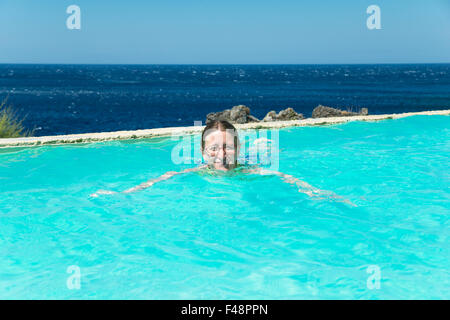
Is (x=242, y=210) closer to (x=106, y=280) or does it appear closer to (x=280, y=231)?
(x=280, y=231)

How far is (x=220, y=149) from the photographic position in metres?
6.40

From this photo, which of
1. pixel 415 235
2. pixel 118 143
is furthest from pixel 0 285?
pixel 118 143

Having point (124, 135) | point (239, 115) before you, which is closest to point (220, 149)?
point (124, 135)

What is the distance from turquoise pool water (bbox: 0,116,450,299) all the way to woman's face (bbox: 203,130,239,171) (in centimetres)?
41

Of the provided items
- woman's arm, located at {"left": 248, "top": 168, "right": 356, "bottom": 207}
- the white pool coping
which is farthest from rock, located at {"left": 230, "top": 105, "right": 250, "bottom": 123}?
woman's arm, located at {"left": 248, "top": 168, "right": 356, "bottom": 207}

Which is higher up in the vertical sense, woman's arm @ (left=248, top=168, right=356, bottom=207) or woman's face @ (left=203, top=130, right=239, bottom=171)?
woman's face @ (left=203, top=130, right=239, bottom=171)

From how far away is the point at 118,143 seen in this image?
9758mm

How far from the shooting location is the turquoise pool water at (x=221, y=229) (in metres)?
4.08

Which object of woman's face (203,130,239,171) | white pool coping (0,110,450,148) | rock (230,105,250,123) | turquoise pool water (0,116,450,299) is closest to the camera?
turquoise pool water (0,116,450,299)

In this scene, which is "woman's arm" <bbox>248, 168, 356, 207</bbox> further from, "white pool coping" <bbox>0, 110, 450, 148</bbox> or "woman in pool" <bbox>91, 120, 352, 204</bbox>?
"white pool coping" <bbox>0, 110, 450, 148</bbox>

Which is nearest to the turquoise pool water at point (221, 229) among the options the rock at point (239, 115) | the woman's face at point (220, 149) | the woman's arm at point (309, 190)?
the woman's arm at point (309, 190)

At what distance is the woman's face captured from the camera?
629 cm
